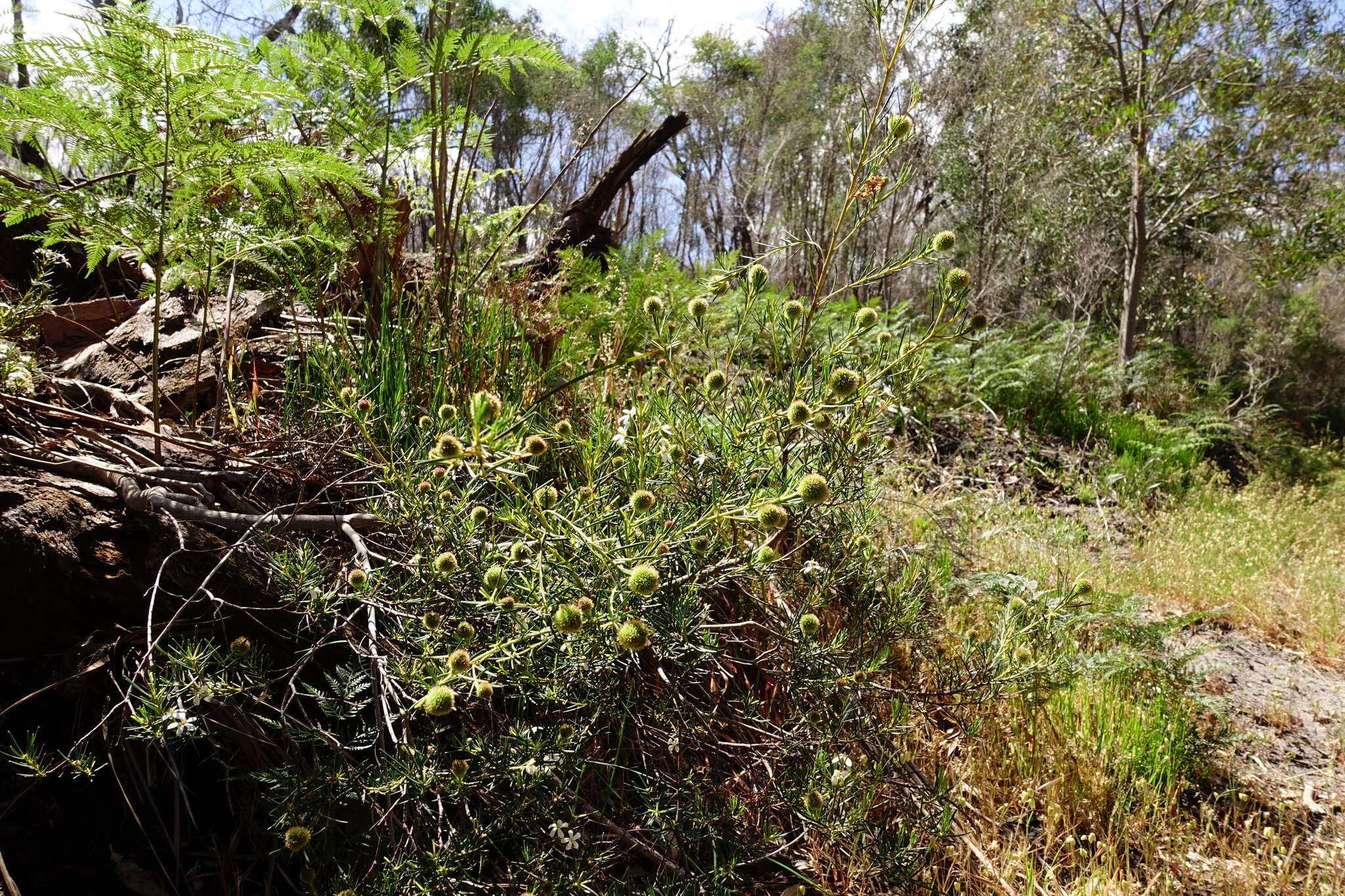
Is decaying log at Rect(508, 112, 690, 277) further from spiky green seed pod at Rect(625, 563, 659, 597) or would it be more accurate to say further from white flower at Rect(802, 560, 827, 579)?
spiky green seed pod at Rect(625, 563, 659, 597)

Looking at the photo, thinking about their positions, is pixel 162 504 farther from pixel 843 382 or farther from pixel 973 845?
pixel 973 845

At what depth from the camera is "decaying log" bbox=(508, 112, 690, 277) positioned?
4285 millimetres

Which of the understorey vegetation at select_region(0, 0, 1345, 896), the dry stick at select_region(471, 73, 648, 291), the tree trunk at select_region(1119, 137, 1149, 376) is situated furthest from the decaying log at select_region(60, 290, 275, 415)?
the tree trunk at select_region(1119, 137, 1149, 376)

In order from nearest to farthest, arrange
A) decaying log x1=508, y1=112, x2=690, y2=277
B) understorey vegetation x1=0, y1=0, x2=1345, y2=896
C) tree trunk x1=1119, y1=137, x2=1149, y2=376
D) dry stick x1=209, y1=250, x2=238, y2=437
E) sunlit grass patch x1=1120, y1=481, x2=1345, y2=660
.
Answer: understorey vegetation x1=0, y1=0, x2=1345, y2=896, dry stick x1=209, y1=250, x2=238, y2=437, sunlit grass patch x1=1120, y1=481, x2=1345, y2=660, decaying log x1=508, y1=112, x2=690, y2=277, tree trunk x1=1119, y1=137, x2=1149, y2=376

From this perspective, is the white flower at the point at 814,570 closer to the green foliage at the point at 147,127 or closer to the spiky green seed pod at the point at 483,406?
the spiky green seed pod at the point at 483,406

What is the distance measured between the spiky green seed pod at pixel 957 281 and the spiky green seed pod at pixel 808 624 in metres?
0.62

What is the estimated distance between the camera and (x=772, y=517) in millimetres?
996

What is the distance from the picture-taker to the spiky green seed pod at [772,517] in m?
0.99

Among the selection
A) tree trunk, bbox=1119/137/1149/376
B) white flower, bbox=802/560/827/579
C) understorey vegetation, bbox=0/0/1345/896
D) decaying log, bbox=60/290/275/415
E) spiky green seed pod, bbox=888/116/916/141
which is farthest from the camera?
tree trunk, bbox=1119/137/1149/376

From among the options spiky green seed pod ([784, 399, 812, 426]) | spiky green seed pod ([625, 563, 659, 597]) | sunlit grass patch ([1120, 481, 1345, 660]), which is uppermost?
spiky green seed pod ([784, 399, 812, 426])

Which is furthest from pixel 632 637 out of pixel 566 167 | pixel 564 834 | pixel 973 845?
pixel 566 167

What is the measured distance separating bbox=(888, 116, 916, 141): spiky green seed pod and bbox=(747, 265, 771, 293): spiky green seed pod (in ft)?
1.07

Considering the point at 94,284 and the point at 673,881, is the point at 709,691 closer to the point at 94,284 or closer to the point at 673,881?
the point at 673,881

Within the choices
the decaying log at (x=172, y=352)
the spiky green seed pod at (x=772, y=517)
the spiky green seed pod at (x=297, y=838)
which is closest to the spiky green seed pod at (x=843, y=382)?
the spiky green seed pod at (x=772, y=517)
